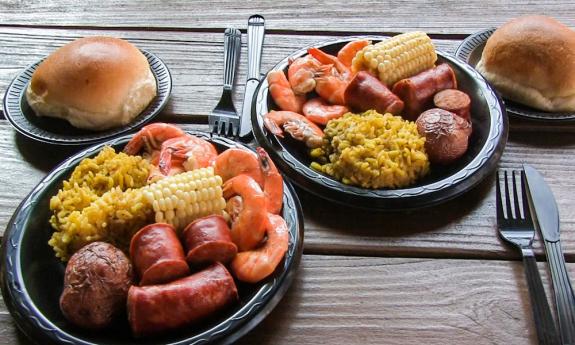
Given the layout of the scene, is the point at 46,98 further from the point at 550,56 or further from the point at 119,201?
the point at 550,56

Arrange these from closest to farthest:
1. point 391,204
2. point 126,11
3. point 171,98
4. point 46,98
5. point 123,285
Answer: point 123,285
point 391,204
point 46,98
point 171,98
point 126,11

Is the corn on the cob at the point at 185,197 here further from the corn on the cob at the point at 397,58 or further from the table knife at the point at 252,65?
the corn on the cob at the point at 397,58

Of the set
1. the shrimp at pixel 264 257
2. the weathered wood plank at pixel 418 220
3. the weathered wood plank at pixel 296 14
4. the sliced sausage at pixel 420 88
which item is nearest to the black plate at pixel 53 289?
the shrimp at pixel 264 257

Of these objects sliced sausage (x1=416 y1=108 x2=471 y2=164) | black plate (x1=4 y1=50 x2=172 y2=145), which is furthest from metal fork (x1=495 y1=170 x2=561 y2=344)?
black plate (x1=4 y1=50 x2=172 y2=145)

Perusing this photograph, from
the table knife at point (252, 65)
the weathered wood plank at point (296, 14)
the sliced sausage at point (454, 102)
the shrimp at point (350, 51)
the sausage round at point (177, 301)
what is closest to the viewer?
the sausage round at point (177, 301)

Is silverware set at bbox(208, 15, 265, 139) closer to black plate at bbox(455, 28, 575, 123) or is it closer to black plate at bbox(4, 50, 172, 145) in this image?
black plate at bbox(4, 50, 172, 145)

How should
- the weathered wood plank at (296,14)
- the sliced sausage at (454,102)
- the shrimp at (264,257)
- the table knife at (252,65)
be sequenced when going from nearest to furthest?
the shrimp at (264,257), the sliced sausage at (454,102), the table knife at (252,65), the weathered wood plank at (296,14)

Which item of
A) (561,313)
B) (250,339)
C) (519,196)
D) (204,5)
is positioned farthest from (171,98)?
(561,313)
